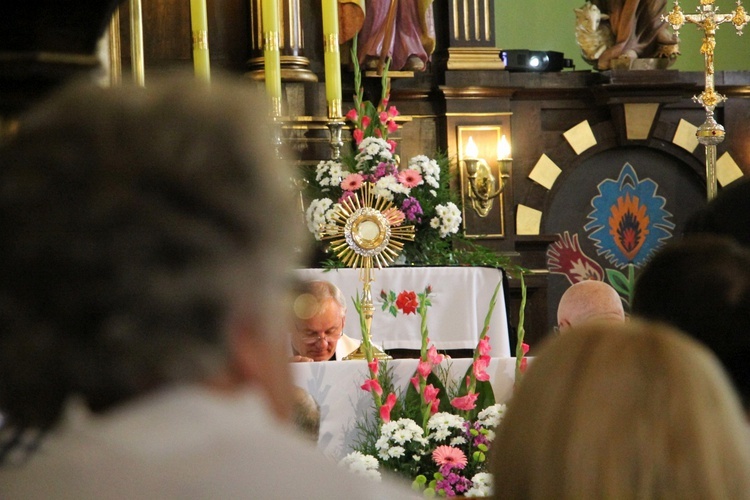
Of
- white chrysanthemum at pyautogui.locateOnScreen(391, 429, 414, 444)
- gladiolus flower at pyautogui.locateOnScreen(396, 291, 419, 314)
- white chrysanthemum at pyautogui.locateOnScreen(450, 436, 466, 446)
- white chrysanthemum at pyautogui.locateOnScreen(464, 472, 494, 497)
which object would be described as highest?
gladiolus flower at pyautogui.locateOnScreen(396, 291, 419, 314)

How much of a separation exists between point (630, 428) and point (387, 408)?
2.39 meters

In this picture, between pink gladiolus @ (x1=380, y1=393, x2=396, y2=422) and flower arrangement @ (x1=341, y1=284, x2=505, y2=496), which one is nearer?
flower arrangement @ (x1=341, y1=284, x2=505, y2=496)

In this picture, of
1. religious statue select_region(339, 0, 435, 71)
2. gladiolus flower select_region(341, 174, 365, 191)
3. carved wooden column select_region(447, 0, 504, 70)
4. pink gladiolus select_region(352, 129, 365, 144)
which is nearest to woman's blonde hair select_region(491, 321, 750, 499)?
gladiolus flower select_region(341, 174, 365, 191)

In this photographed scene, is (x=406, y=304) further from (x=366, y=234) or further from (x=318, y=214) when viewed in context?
(x=318, y=214)

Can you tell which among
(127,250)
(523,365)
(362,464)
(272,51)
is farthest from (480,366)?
(127,250)

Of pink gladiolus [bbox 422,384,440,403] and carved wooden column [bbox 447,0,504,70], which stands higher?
carved wooden column [bbox 447,0,504,70]

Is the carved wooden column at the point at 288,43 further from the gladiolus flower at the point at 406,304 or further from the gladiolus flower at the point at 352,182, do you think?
the gladiolus flower at the point at 406,304

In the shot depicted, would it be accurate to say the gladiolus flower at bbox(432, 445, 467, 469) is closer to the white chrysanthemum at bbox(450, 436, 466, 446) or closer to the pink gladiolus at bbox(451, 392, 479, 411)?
the white chrysanthemum at bbox(450, 436, 466, 446)

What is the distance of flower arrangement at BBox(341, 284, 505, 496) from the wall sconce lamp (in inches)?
123

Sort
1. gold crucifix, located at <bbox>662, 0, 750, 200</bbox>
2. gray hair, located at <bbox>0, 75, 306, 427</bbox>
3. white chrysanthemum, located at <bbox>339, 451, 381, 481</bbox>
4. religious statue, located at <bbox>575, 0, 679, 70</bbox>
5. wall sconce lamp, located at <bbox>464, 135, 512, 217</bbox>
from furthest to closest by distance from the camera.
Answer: religious statue, located at <bbox>575, 0, 679, 70</bbox> → wall sconce lamp, located at <bbox>464, 135, 512, 217</bbox> → gold crucifix, located at <bbox>662, 0, 750, 200</bbox> → white chrysanthemum, located at <bbox>339, 451, 381, 481</bbox> → gray hair, located at <bbox>0, 75, 306, 427</bbox>

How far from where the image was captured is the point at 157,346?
94 cm

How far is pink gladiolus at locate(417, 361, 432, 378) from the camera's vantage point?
355 cm

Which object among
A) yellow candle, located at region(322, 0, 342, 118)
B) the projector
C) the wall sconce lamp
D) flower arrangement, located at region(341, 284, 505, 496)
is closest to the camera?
flower arrangement, located at region(341, 284, 505, 496)

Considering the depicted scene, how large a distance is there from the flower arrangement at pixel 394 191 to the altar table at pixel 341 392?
156 cm
